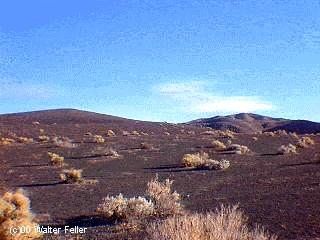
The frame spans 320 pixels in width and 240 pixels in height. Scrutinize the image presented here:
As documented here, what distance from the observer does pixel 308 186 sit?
21.0 m

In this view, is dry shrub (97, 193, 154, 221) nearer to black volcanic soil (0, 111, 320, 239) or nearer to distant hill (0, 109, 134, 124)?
black volcanic soil (0, 111, 320, 239)

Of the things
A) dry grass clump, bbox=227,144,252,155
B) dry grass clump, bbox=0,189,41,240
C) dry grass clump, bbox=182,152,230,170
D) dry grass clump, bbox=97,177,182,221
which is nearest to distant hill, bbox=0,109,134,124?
dry grass clump, bbox=227,144,252,155

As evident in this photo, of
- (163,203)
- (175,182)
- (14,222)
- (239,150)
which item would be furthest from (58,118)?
(14,222)

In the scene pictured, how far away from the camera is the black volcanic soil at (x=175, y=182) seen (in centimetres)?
1462

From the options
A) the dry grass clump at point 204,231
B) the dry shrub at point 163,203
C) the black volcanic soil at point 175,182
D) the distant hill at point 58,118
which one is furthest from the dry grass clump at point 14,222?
the distant hill at point 58,118

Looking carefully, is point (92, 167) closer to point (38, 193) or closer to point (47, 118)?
point (38, 193)

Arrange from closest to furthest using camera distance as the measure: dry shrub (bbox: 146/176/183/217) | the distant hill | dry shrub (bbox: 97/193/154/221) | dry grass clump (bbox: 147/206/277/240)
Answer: dry grass clump (bbox: 147/206/277/240), dry shrub (bbox: 97/193/154/221), dry shrub (bbox: 146/176/183/217), the distant hill

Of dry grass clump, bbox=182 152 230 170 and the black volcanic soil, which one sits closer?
the black volcanic soil

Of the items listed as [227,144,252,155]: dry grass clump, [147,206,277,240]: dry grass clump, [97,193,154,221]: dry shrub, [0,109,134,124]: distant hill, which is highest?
[0,109,134,124]: distant hill

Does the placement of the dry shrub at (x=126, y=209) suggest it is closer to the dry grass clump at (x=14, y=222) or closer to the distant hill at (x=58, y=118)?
the dry grass clump at (x=14, y=222)

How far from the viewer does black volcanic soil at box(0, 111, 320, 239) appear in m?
14.6

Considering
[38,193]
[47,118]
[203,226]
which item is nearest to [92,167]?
[38,193]

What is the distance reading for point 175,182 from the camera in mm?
23688

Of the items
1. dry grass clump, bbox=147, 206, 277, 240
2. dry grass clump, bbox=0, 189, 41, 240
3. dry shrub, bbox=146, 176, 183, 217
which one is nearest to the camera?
dry grass clump, bbox=147, 206, 277, 240
